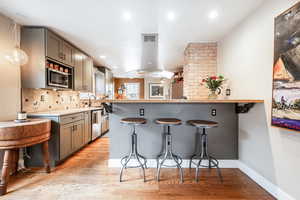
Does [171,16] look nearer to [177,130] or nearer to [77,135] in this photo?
[177,130]

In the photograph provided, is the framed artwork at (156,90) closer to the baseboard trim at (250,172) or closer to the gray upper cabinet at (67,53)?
the gray upper cabinet at (67,53)

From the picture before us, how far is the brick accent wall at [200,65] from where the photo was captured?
3.10 metres

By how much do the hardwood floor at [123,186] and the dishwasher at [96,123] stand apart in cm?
139

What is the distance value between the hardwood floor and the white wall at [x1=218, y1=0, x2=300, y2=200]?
1.11 ft

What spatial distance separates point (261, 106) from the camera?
1868 mm

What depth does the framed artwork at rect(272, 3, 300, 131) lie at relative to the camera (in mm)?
1348

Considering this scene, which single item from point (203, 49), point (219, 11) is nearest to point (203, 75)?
point (203, 49)

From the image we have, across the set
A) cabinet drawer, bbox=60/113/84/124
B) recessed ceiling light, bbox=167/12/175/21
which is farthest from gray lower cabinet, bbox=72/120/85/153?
recessed ceiling light, bbox=167/12/175/21

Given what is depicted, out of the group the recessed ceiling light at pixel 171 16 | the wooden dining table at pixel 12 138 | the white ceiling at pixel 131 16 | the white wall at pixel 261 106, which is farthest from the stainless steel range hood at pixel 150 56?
the wooden dining table at pixel 12 138

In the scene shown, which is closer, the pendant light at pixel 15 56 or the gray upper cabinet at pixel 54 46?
the pendant light at pixel 15 56

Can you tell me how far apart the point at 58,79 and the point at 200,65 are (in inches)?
121

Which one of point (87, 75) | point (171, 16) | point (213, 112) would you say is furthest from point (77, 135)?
point (171, 16)

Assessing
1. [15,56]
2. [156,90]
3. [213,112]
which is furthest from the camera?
[156,90]

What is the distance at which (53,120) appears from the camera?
237 centimetres
